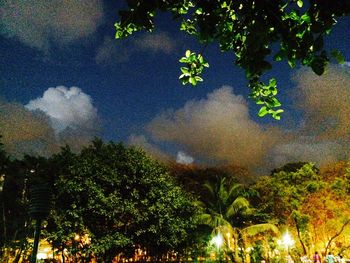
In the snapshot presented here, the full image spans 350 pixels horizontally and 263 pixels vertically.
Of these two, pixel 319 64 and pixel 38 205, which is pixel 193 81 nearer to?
pixel 319 64

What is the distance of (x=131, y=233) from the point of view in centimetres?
1529

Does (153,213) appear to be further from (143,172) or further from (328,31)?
(328,31)

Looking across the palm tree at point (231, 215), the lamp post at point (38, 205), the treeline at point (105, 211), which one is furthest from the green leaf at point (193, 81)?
the palm tree at point (231, 215)

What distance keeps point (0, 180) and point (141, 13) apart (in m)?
11.4

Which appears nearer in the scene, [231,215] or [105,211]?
[105,211]

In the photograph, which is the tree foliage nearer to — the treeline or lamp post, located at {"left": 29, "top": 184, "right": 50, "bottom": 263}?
the treeline

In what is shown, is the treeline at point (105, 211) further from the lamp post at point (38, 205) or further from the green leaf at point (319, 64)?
the green leaf at point (319, 64)

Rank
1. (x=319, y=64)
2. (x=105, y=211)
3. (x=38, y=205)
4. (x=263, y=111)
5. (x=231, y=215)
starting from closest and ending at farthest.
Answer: (x=319, y=64) < (x=38, y=205) < (x=263, y=111) < (x=105, y=211) < (x=231, y=215)

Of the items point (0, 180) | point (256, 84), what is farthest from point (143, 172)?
point (256, 84)

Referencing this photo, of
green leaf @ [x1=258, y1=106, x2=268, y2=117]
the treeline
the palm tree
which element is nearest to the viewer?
green leaf @ [x1=258, y1=106, x2=268, y2=117]

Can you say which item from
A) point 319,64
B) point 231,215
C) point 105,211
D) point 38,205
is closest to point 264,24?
point 319,64

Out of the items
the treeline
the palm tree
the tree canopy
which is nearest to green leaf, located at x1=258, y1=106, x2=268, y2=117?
the tree canopy

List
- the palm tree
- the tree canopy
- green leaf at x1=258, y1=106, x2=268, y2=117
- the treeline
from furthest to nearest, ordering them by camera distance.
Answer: the palm tree, the treeline, green leaf at x1=258, y1=106, x2=268, y2=117, the tree canopy

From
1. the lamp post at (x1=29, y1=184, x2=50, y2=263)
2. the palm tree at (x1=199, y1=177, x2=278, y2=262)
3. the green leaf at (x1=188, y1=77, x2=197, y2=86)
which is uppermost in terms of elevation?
the palm tree at (x1=199, y1=177, x2=278, y2=262)
